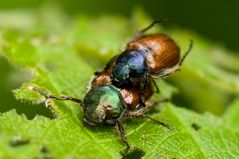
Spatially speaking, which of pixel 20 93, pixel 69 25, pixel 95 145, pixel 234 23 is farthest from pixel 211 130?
pixel 234 23

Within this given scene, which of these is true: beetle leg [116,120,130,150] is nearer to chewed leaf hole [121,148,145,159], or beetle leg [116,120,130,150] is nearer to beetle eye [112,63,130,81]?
chewed leaf hole [121,148,145,159]

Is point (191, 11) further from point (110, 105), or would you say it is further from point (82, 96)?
point (110, 105)

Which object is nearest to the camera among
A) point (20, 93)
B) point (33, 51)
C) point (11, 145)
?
point (11, 145)

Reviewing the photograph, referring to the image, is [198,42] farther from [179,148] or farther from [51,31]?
[179,148]

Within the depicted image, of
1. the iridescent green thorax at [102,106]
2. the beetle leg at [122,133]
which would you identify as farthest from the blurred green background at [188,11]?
the beetle leg at [122,133]

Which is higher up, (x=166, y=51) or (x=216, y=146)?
(x=166, y=51)

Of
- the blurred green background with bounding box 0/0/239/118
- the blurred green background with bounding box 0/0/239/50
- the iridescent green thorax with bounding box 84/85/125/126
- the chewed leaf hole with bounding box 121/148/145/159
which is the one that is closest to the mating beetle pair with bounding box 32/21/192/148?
the iridescent green thorax with bounding box 84/85/125/126

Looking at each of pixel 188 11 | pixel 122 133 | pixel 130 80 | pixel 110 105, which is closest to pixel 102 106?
pixel 110 105
